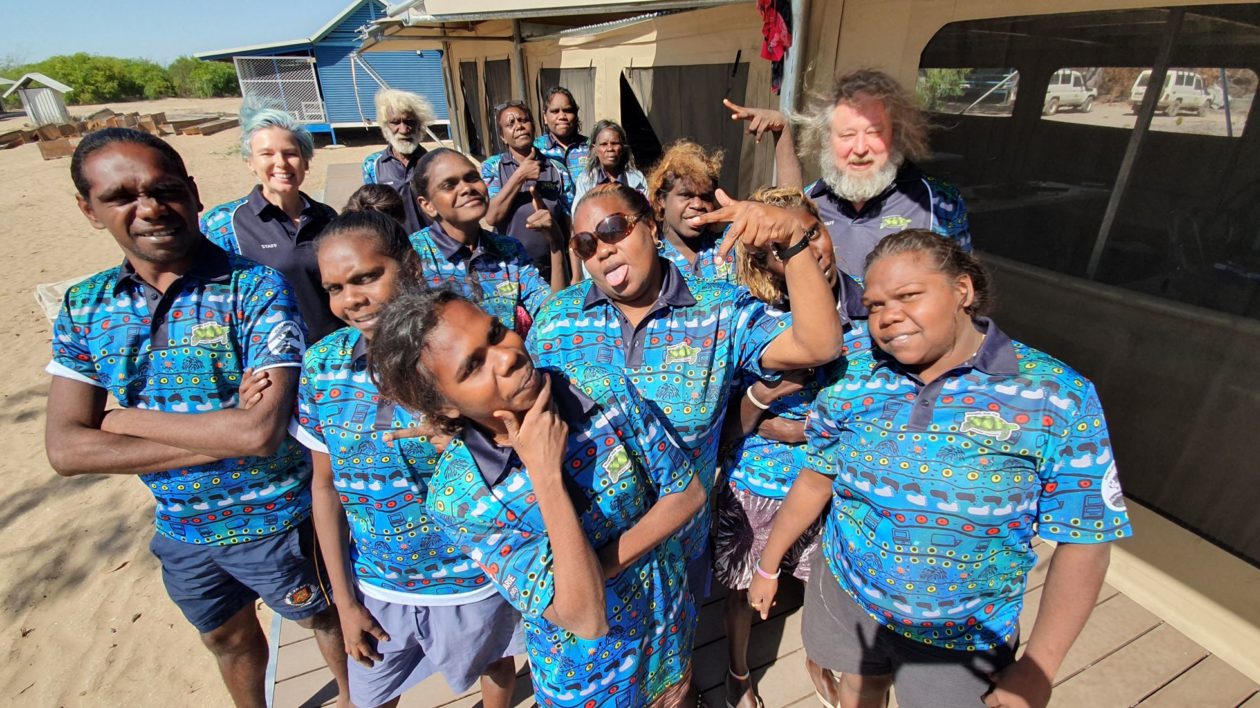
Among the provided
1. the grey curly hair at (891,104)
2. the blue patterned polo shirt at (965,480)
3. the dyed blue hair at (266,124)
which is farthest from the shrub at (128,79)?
the blue patterned polo shirt at (965,480)

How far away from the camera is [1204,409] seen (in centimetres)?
266

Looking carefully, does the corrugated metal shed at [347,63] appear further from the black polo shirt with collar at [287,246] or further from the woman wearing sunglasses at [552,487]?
the woman wearing sunglasses at [552,487]

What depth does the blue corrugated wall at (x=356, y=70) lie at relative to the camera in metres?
22.9

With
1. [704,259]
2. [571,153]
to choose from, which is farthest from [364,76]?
[704,259]

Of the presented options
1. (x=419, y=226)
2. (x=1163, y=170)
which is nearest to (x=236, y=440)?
(x=419, y=226)

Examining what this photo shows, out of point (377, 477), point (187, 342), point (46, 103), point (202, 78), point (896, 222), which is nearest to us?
point (377, 477)

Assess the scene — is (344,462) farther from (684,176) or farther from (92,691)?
(92,691)

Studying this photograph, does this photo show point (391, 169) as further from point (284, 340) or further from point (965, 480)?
point (965, 480)

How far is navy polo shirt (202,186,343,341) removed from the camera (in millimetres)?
2666

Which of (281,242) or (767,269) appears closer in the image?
(767,269)

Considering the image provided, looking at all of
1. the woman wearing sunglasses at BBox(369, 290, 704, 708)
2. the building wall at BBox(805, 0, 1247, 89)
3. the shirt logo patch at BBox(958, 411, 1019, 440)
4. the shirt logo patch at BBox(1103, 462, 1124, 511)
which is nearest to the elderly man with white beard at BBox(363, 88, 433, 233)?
the building wall at BBox(805, 0, 1247, 89)

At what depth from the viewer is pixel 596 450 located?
4.17 feet

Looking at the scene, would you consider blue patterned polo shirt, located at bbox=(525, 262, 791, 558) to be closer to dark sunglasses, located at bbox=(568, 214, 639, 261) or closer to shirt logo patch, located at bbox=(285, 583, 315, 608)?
dark sunglasses, located at bbox=(568, 214, 639, 261)

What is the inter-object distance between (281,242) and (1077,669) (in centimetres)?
368
